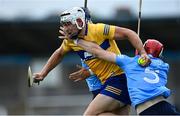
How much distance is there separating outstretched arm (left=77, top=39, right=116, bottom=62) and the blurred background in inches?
416

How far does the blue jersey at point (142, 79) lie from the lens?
10.1 meters

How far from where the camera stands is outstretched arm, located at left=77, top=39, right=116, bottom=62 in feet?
34.0

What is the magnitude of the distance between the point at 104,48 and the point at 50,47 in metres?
13.6

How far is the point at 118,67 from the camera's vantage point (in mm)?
10719

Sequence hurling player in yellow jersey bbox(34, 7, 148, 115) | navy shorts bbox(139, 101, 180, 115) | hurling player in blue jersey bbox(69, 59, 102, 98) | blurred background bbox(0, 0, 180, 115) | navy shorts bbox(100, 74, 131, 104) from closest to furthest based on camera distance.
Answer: navy shorts bbox(139, 101, 180, 115), hurling player in yellow jersey bbox(34, 7, 148, 115), navy shorts bbox(100, 74, 131, 104), hurling player in blue jersey bbox(69, 59, 102, 98), blurred background bbox(0, 0, 180, 115)

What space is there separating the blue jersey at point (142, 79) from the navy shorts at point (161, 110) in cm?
10

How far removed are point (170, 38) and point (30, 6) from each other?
3.61m

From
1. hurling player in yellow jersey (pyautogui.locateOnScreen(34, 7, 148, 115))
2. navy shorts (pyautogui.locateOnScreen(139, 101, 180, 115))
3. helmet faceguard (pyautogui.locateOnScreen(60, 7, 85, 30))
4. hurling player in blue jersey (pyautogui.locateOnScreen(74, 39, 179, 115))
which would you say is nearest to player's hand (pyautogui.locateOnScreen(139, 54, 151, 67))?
hurling player in blue jersey (pyautogui.locateOnScreen(74, 39, 179, 115))

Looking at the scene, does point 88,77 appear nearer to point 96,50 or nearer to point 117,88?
point 117,88

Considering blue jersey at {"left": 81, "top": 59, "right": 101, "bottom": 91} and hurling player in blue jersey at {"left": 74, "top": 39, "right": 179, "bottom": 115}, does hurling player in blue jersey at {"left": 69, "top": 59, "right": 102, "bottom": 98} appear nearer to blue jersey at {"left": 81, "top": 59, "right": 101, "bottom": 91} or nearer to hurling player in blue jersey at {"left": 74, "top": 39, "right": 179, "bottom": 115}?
blue jersey at {"left": 81, "top": 59, "right": 101, "bottom": 91}

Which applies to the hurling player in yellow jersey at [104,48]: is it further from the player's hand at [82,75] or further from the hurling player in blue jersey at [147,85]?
the hurling player in blue jersey at [147,85]

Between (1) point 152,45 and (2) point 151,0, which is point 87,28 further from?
(2) point 151,0

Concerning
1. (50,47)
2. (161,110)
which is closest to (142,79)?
(161,110)

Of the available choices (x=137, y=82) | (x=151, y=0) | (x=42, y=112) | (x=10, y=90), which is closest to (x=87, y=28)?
(x=137, y=82)
